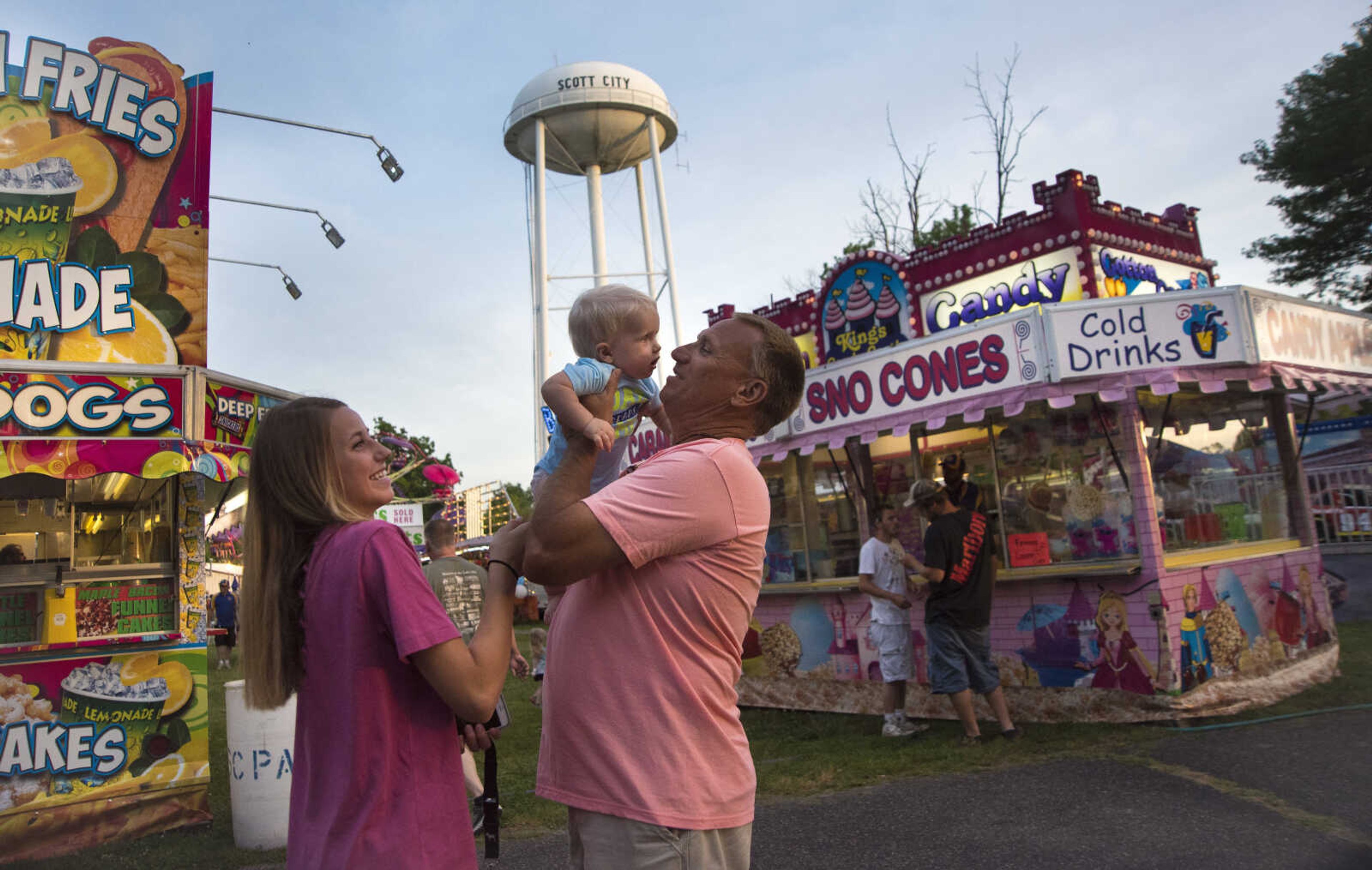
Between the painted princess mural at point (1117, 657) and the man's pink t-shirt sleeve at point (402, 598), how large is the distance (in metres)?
6.68

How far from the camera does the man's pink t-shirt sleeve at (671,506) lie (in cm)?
177

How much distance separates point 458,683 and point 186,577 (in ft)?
20.1

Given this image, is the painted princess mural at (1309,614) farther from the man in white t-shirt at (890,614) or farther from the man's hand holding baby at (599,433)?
the man's hand holding baby at (599,433)

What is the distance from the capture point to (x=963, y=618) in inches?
283

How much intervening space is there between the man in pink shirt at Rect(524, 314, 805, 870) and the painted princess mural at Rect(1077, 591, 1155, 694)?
246 inches

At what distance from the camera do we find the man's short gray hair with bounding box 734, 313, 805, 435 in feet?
6.91

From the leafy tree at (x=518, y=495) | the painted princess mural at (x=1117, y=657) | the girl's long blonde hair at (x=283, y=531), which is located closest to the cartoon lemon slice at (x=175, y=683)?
the girl's long blonde hair at (x=283, y=531)

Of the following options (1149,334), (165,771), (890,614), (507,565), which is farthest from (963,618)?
(507,565)

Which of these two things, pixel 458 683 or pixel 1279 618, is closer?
pixel 458 683

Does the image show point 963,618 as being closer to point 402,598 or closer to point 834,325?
point 834,325

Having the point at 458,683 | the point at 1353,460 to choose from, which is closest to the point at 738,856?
the point at 458,683

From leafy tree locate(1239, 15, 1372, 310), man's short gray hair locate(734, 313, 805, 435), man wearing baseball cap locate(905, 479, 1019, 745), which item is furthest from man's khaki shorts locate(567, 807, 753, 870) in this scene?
leafy tree locate(1239, 15, 1372, 310)

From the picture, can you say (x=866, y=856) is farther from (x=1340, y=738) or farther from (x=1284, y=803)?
(x=1340, y=738)

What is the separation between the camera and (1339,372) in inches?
322
